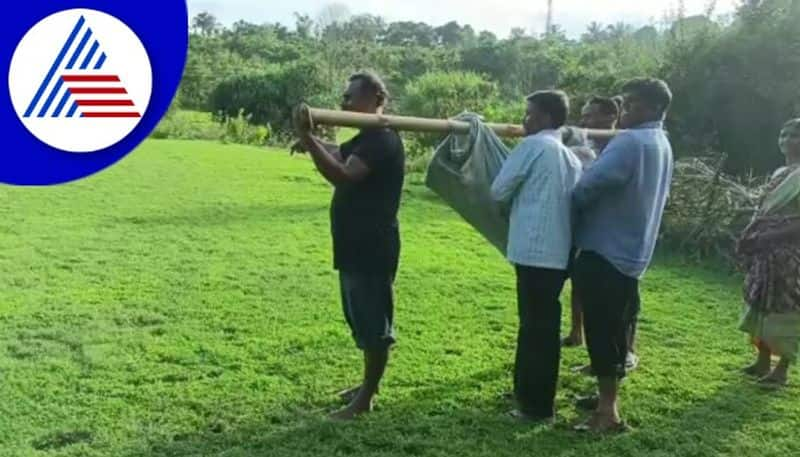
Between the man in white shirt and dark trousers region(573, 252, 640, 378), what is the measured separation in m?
0.12

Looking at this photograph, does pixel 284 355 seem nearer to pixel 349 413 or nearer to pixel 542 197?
pixel 349 413

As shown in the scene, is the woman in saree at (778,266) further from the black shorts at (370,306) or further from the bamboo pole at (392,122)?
the black shorts at (370,306)

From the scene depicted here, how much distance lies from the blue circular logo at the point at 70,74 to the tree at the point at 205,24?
20.4 metres

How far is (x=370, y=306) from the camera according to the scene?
3.55 metres

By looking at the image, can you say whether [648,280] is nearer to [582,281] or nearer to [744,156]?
[744,156]

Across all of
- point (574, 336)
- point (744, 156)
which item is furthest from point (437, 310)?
point (744, 156)

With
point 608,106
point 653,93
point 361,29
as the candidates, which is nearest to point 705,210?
point 608,106

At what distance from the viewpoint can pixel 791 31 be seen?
8602 millimetres

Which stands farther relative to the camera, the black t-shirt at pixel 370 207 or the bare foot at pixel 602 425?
the bare foot at pixel 602 425

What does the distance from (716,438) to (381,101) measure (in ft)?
6.70

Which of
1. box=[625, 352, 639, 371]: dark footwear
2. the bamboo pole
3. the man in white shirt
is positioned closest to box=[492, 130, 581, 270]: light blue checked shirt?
the man in white shirt

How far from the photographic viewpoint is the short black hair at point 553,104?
11.6 feet

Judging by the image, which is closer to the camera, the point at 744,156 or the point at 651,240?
the point at 651,240

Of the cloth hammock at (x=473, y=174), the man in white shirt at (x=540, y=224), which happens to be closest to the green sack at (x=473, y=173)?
the cloth hammock at (x=473, y=174)
